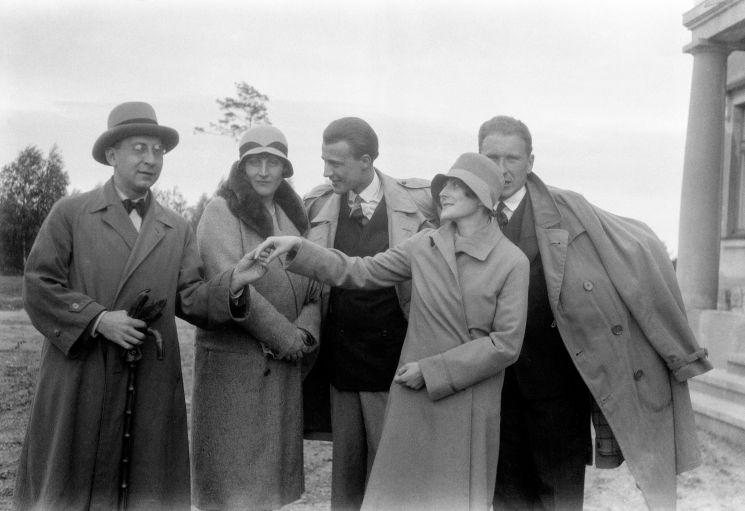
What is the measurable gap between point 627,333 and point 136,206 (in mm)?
2266

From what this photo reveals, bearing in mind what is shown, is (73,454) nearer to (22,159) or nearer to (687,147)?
(22,159)

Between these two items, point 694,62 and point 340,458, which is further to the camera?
point 694,62

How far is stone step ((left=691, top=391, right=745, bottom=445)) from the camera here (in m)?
6.51

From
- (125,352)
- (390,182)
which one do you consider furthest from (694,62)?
(125,352)

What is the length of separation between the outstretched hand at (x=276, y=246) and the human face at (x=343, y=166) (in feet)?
1.74

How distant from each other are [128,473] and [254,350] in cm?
75

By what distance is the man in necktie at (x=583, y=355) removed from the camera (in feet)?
10.9

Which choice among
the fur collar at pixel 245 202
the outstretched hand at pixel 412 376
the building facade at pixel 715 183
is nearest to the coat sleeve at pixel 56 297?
the fur collar at pixel 245 202

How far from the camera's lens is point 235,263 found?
11.1ft

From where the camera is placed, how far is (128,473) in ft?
9.75

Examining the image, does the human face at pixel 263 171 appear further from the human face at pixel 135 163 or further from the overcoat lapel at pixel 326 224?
the human face at pixel 135 163

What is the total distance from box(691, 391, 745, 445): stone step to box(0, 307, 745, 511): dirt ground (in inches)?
3.9

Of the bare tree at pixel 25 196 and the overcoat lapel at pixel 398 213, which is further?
the bare tree at pixel 25 196

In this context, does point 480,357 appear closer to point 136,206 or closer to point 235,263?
point 235,263
